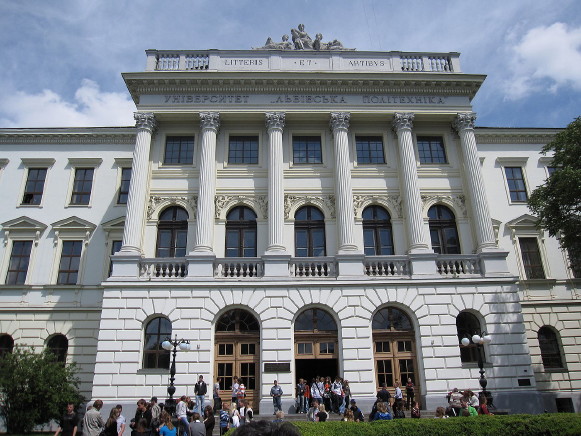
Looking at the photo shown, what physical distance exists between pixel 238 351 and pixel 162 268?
5.70 m

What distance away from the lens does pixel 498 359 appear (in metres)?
23.0

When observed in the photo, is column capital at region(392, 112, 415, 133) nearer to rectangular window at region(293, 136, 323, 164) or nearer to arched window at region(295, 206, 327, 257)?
rectangular window at region(293, 136, 323, 164)

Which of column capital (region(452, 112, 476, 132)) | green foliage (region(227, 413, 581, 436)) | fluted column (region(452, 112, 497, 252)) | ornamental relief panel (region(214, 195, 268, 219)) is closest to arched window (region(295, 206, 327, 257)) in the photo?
ornamental relief panel (region(214, 195, 268, 219))

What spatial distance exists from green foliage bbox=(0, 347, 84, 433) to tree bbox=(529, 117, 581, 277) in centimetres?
2429

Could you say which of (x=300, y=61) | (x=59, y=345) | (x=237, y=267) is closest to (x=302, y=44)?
(x=300, y=61)

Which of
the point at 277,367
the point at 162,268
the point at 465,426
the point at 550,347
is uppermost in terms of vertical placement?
the point at 162,268

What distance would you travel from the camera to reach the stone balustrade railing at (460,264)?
2492 centimetres

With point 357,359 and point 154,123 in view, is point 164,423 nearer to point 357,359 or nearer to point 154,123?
point 357,359

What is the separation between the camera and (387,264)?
82.0ft

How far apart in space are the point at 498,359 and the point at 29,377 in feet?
71.0

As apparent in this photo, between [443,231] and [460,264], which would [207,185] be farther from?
[460,264]

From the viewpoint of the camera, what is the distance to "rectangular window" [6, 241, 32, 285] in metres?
28.0

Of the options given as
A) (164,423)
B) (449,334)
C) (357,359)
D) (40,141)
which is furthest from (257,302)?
(40,141)

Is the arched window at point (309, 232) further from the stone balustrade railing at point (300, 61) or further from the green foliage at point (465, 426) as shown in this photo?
the green foliage at point (465, 426)
